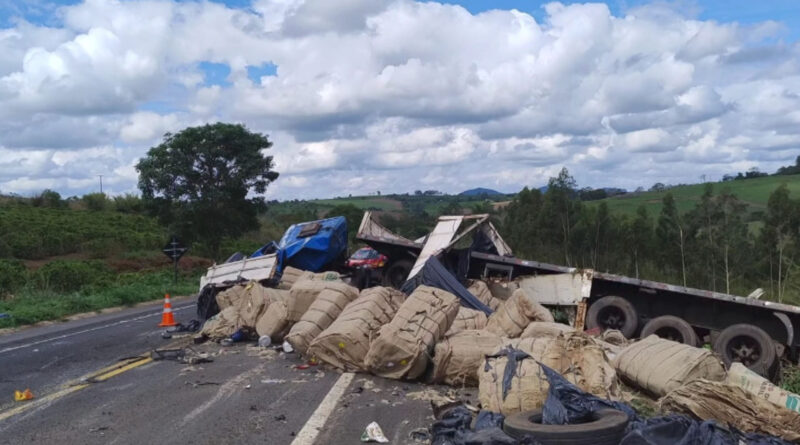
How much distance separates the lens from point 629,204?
47875 millimetres

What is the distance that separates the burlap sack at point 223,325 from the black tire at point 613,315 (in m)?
6.06

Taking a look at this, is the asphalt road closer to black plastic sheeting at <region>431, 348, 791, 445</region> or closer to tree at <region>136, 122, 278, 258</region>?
black plastic sheeting at <region>431, 348, 791, 445</region>

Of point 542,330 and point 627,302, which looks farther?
point 627,302

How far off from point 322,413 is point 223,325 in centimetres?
542

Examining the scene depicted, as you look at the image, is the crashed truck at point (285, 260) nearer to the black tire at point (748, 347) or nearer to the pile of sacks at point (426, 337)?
the pile of sacks at point (426, 337)

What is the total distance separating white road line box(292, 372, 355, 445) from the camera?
20.7 feet

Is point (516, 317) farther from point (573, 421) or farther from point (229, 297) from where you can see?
point (229, 297)

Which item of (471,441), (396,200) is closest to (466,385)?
(471,441)

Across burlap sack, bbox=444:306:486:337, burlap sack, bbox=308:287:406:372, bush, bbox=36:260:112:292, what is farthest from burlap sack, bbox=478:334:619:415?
bush, bbox=36:260:112:292

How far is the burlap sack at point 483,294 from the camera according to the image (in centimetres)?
1336

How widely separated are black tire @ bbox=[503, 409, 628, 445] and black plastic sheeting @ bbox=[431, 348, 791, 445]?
0.33 feet

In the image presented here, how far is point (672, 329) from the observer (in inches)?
484

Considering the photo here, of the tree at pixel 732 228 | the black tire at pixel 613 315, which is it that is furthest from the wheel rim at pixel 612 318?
the tree at pixel 732 228

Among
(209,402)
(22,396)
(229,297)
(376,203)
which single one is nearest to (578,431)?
(209,402)
